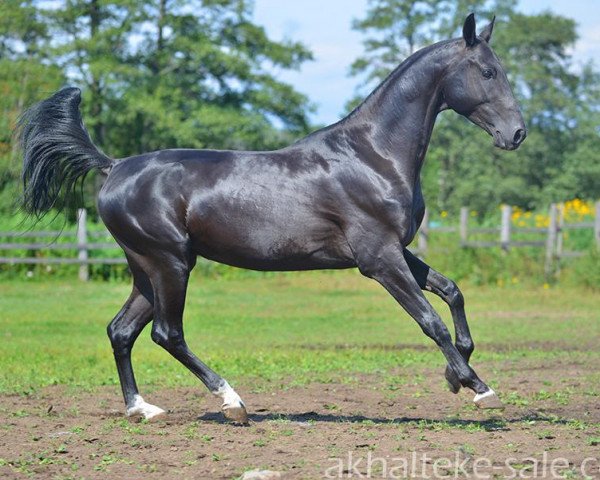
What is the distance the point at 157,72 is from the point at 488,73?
33733mm

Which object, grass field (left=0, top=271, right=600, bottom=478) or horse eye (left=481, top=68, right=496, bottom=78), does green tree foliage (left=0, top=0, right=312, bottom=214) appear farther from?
horse eye (left=481, top=68, right=496, bottom=78)

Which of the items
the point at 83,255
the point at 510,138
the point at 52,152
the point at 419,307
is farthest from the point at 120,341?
the point at 83,255

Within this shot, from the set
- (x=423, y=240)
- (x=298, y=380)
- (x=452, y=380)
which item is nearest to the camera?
(x=452, y=380)

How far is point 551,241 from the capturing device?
2400 cm

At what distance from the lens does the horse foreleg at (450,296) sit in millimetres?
7387

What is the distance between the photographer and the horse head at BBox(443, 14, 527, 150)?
7340 millimetres

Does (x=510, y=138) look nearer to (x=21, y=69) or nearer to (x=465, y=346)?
(x=465, y=346)

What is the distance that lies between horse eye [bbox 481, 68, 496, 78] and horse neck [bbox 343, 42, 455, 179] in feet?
0.87

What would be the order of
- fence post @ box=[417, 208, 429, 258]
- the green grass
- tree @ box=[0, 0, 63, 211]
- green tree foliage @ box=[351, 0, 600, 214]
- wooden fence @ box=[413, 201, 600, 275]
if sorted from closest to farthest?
the green grass
wooden fence @ box=[413, 201, 600, 275]
fence post @ box=[417, 208, 429, 258]
tree @ box=[0, 0, 63, 211]
green tree foliage @ box=[351, 0, 600, 214]

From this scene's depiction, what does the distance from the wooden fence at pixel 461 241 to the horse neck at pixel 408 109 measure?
16.2 m

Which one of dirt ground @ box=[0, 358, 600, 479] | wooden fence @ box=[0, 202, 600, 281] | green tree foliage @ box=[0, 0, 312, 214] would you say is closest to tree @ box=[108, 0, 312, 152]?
green tree foliage @ box=[0, 0, 312, 214]

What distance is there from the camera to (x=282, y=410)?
8.32m

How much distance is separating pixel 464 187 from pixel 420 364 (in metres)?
43.1

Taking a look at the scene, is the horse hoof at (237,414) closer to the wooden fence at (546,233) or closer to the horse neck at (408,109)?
the horse neck at (408,109)
